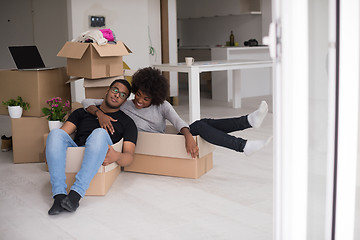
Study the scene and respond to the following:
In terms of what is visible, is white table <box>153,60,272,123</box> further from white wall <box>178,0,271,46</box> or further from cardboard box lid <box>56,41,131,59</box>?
white wall <box>178,0,271,46</box>

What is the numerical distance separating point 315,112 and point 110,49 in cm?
253

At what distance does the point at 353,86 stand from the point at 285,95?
0.15 metres

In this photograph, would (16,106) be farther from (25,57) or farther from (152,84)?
(152,84)

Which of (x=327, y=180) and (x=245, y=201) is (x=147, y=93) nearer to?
(x=245, y=201)

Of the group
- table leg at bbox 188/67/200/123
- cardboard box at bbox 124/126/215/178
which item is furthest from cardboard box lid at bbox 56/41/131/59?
table leg at bbox 188/67/200/123

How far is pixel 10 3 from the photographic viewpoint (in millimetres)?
8039

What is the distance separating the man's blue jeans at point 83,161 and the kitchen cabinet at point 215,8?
5.66m

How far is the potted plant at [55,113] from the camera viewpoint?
3.42 m

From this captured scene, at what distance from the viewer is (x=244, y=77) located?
7.71 m

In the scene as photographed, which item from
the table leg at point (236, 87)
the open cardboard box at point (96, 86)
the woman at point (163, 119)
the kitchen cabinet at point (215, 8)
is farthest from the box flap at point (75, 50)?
the kitchen cabinet at point (215, 8)

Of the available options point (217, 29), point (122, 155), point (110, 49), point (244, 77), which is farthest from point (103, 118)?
point (217, 29)

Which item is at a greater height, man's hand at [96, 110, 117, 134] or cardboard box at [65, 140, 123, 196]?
man's hand at [96, 110, 117, 134]

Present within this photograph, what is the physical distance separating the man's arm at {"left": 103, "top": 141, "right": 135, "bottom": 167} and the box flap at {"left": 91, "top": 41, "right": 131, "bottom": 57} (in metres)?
0.71

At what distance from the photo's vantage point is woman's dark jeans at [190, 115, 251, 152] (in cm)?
309
